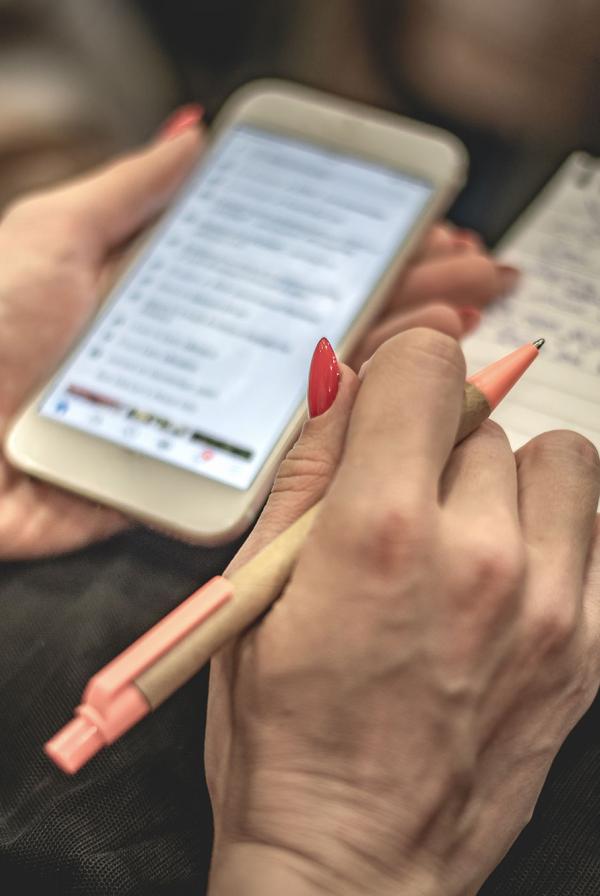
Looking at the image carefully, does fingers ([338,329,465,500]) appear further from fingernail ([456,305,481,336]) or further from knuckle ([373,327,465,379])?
fingernail ([456,305,481,336])

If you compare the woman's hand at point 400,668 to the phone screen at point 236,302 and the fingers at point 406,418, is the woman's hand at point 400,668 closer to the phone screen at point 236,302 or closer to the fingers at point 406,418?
the fingers at point 406,418

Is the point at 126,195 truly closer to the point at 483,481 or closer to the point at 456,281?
the point at 456,281

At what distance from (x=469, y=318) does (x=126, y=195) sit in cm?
24

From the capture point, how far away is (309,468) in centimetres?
32

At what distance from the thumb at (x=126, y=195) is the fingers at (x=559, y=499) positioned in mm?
321

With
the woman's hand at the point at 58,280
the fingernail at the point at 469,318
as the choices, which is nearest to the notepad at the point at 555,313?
the fingernail at the point at 469,318

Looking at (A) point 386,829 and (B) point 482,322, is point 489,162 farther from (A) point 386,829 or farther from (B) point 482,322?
(A) point 386,829

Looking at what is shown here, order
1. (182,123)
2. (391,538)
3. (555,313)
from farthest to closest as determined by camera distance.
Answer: (182,123), (555,313), (391,538)

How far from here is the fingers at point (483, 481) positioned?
296 mm

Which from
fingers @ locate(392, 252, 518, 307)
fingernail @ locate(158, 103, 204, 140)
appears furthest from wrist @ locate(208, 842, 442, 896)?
fingernail @ locate(158, 103, 204, 140)

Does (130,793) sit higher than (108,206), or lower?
lower

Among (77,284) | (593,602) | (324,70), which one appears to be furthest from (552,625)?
(324,70)

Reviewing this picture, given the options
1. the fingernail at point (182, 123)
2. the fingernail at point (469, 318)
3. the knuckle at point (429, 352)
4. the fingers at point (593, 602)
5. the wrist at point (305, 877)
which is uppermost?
the knuckle at point (429, 352)

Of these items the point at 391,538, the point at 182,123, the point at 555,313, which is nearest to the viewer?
the point at 391,538
